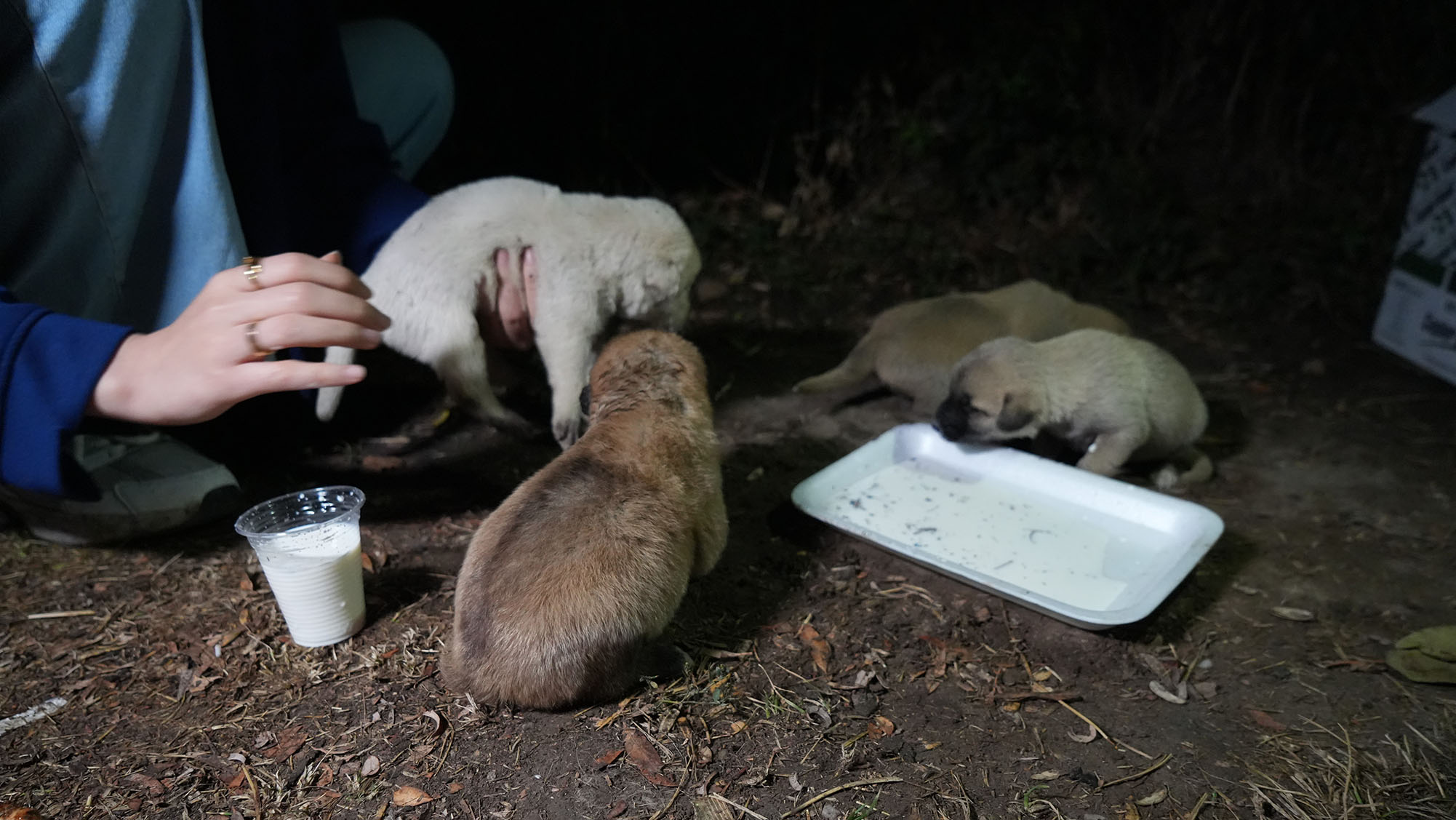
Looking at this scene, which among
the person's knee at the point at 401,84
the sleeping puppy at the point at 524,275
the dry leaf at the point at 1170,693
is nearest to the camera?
the dry leaf at the point at 1170,693

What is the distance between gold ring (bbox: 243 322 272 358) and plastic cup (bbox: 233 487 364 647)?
58 cm

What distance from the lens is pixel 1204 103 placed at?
7.81 meters

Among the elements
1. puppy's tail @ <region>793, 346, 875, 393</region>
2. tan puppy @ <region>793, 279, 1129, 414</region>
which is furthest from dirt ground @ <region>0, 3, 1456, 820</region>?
tan puppy @ <region>793, 279, 1129, 414</region>

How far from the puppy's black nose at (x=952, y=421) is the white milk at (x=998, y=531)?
167 millimetres

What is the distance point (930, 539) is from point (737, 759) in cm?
132

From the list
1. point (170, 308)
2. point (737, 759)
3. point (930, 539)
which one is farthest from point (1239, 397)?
point (170, 308)

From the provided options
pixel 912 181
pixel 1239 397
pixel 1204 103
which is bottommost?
pixel 1239 397

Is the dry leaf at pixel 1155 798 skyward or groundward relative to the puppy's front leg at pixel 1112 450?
groundward

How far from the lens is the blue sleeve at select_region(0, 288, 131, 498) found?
2416mm

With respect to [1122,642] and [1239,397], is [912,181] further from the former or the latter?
[1122,642]

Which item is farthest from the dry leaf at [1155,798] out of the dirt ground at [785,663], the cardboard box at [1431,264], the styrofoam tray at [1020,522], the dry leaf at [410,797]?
the cardboard box at [1431,264]

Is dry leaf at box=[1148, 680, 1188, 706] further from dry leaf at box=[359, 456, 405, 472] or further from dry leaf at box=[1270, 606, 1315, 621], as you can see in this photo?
dry leaf at box=[359, 456, 405, 472]

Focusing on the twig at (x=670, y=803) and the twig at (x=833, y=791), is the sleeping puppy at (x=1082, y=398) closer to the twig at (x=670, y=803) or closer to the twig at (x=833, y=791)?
the twig at (x=833, y=791)

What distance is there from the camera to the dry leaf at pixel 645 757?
2.49 meters
